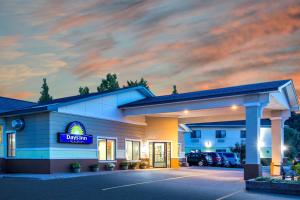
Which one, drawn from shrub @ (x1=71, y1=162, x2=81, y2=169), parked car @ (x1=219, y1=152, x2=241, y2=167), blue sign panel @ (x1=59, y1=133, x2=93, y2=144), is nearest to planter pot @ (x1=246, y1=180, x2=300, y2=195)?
shrub @ (x1=71, y1=162, x2=81, y2=169)

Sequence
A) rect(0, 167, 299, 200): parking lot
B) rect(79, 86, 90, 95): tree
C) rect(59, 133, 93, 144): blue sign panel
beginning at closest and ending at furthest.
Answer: rect(0, 167, 299, 200): parking lot → rect(59, 133, 93, 144): blue sign panel → rect(79, 86, 90, 95): tree

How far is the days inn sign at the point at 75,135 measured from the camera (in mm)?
24984

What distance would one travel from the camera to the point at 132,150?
3141cm

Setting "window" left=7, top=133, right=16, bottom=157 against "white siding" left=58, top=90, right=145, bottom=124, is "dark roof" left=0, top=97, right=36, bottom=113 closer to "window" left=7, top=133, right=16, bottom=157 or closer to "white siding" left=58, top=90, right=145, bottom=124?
"window" left=7, top=133, right=16, bottom=157

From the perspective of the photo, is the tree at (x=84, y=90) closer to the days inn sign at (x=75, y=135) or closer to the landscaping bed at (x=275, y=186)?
the days inn sign at (x=75, y=135)

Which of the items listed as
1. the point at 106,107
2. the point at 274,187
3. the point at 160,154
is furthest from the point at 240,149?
the point at 274,187

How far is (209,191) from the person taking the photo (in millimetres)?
16969

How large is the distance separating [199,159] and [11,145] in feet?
67.7

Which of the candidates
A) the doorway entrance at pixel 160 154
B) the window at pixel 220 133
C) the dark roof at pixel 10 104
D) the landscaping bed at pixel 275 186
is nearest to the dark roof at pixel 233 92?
the doorway entrance at pixel 160 154

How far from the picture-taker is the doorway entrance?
32.7m

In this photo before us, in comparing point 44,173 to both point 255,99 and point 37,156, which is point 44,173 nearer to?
point 37,156

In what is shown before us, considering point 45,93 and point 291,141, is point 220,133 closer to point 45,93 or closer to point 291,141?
point 291,141

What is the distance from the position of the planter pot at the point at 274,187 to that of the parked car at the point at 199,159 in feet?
77.9

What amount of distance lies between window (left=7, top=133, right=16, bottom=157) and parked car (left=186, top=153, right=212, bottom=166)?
66.2 feet
